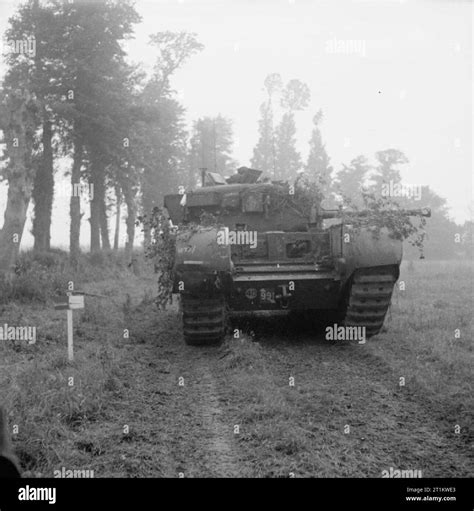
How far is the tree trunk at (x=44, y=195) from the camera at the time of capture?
25.0 meters

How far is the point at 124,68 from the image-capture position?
2734 centimetres

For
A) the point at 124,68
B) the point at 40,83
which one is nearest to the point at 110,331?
the point at 40,83

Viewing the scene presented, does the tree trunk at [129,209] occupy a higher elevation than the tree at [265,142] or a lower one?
lower

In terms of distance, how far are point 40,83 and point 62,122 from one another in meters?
1.92

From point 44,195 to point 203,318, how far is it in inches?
724

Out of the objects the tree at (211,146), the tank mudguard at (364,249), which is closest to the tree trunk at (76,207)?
the tree at (211,146)

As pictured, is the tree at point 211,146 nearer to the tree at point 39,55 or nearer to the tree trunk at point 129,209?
the tree trunk at point 129,209

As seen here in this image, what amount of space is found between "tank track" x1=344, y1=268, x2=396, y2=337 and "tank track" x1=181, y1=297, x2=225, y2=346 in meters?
1.94

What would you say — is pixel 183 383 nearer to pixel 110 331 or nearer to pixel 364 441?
pixel 364 441

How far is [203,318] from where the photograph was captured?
29.6ft

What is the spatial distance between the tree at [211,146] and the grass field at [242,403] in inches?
1168

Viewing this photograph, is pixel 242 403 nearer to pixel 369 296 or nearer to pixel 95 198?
pixel 369 296
